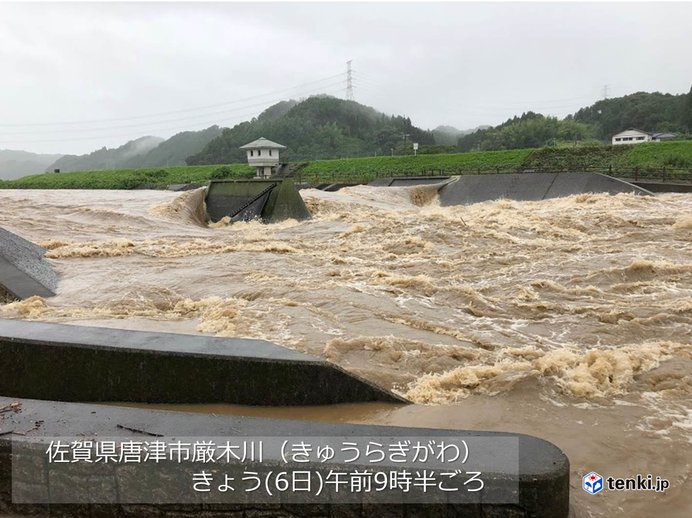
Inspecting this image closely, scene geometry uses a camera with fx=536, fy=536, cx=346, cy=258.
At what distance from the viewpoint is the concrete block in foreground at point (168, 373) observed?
4.09 m

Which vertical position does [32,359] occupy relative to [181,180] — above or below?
below

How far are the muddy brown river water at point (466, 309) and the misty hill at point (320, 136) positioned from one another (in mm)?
52120

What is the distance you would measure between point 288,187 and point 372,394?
15104mm

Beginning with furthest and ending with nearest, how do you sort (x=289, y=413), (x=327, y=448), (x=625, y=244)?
1. (x=625, y=244)
2. (x=289, y=413)
3. (x=327, y=448)

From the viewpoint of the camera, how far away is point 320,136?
73688 millimetres

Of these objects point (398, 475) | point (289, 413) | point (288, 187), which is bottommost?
point (289, 413)

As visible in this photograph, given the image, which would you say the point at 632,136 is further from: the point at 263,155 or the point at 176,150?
the point at 176,150

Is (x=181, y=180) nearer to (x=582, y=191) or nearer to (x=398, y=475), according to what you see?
(x=582, y=191)

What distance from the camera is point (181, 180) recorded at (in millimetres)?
45969

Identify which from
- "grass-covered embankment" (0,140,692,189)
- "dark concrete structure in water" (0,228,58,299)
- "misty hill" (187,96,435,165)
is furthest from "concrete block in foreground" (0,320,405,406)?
"misty hill" (187,96,435,165)

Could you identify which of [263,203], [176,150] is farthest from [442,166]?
[176,150]

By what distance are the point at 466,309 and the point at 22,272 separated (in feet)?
Answer: 22.1

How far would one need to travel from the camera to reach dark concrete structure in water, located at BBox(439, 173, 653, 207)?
21.8m

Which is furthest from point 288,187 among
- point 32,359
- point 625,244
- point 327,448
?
point 327,448
